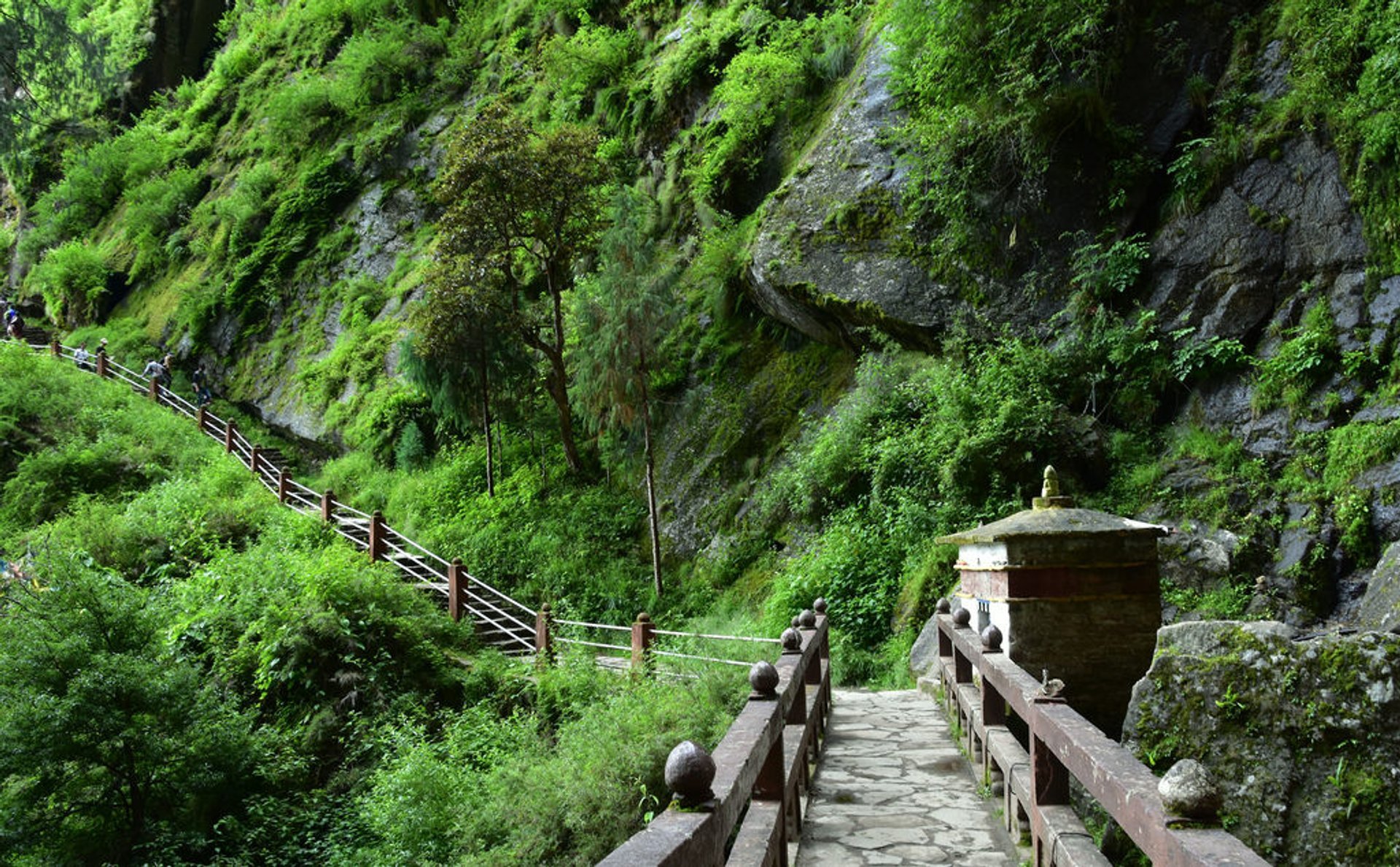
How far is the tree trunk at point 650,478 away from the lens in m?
15.8

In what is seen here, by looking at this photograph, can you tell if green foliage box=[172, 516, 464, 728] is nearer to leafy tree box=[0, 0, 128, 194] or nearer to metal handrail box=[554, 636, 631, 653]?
metal handrail box=[554, 636, 631, 653]

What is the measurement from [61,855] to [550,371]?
486 inches

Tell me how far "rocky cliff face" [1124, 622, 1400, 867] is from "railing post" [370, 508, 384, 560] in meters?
15.5

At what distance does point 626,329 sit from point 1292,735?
13660 mm

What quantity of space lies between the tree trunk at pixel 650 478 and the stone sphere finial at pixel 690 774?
1328 cm

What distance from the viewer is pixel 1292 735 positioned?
3.32 meters

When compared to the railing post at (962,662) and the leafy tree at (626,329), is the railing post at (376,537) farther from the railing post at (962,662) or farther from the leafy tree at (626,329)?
the railing post at (962,662)

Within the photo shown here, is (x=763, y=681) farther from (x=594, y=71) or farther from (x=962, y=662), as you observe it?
(x=594, y=71)

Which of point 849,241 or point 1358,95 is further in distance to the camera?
point 849,241

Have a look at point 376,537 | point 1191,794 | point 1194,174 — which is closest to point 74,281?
point 376,537

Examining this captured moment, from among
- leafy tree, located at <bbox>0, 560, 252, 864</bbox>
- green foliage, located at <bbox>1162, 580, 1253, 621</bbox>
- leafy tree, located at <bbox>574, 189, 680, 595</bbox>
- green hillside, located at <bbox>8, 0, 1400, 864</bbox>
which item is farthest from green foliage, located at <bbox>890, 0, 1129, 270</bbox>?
leafy tree, located at <bbox>0, 560, 252, 864</bbox>

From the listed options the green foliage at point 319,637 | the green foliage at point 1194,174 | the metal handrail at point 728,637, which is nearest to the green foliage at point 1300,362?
the green foliage at point 1194,174

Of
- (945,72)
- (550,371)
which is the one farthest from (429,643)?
(945,72)

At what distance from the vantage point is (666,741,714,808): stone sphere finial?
7.75ft
